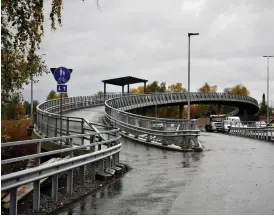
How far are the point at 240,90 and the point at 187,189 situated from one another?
171 m

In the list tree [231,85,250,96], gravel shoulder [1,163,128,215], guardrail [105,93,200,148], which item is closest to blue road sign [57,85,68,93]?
gravel shoulder [1,163,128,215]

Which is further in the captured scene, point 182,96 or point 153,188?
point 182,96

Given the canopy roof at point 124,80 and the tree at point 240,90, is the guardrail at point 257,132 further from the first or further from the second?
the tree at point 240,90

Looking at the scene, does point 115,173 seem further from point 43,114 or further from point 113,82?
point 113,82

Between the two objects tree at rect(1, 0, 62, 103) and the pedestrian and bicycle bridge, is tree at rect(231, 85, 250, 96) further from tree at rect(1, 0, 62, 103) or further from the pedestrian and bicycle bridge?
tree at rect(1, 0, 62, 103)

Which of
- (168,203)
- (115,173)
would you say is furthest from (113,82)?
Answer: (168,203)

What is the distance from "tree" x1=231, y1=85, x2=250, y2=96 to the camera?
175250 millimetres

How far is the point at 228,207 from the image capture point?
25.5ft

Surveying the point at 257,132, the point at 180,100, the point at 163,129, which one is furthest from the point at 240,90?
the point at 163,129

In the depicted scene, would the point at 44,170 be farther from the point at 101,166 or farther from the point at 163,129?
the point at 163,129

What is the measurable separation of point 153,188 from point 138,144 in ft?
40.6

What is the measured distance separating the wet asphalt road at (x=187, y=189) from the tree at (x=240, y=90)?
163200 mm

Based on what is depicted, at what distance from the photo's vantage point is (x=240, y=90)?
578 ft

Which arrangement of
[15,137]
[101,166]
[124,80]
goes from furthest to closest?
[124,80], [15,137], [101,166]
